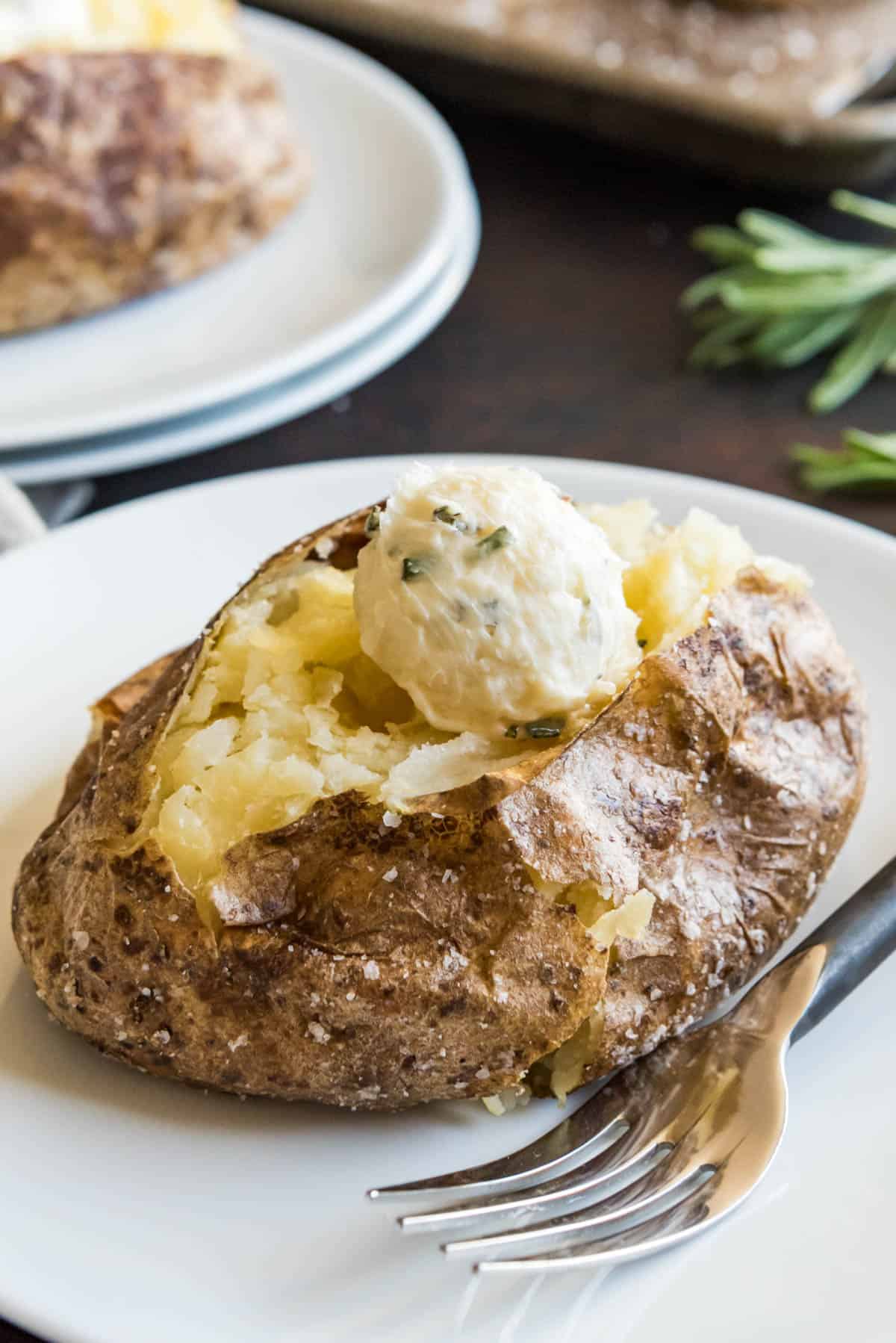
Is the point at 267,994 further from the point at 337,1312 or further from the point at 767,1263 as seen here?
the point at 767,1263

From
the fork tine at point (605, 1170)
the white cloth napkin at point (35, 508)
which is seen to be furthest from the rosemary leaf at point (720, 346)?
the fork tine at point (605, 1170)

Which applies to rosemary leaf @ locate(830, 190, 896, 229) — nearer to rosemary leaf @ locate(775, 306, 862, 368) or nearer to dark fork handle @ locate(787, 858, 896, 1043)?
rosemary leaf @ locate(775, 306, 862, 368)

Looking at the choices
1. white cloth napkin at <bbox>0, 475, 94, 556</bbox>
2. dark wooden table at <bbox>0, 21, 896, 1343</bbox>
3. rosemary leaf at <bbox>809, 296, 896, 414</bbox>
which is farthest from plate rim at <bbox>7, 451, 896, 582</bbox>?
rosemary leaf at <bbox>809, 296, 896, 414</bbox>

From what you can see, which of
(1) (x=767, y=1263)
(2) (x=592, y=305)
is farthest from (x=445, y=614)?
(2) (x=592, y=305)

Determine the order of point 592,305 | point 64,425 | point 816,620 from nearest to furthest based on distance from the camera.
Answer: point 816,620 < point 64,425 < point 592,305

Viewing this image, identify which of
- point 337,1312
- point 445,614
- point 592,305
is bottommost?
point 592,305

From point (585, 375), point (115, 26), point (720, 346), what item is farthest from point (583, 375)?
point (115, 26)

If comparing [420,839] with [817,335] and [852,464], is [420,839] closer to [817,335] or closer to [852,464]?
[852,464]
